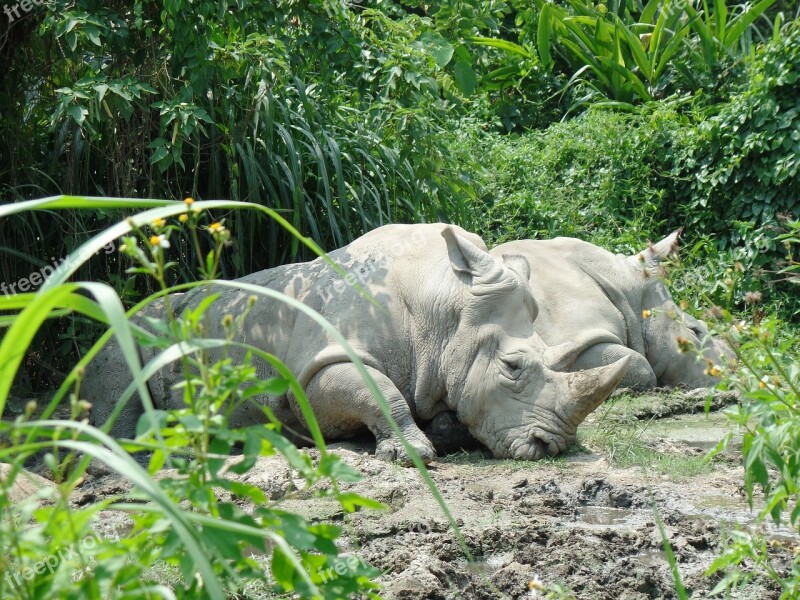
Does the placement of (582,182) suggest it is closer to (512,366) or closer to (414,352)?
(414,352)

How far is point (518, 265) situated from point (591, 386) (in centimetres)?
96

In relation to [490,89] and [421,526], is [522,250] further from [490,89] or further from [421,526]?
[490,89]

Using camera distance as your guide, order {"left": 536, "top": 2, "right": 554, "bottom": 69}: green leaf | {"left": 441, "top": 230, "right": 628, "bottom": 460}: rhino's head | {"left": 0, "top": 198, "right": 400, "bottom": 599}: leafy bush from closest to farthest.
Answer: {"left": 0, "top": 198, "right": 400, "bottom": 599}: leafy bush, {"left": 441, "top": 230, "right": 628, "bottom": 460}: rhino's head, {"left": 536, "top": 2, "right": 554, "bottom": 69}: green leaf

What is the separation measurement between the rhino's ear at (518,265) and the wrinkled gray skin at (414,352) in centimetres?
1

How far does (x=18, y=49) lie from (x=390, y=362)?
10.2 feet

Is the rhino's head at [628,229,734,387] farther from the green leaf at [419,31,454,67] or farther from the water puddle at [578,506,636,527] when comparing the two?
the water puddle at [578,506,636,527]

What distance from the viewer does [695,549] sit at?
4.04 m

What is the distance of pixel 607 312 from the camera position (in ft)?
23.2

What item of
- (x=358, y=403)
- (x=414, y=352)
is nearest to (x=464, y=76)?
(x=414, y=352)

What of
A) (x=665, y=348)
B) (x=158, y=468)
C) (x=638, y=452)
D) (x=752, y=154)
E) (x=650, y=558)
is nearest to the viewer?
(x=158, y=468)

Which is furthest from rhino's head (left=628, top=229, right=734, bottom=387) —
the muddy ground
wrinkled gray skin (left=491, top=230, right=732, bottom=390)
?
the muddy ground

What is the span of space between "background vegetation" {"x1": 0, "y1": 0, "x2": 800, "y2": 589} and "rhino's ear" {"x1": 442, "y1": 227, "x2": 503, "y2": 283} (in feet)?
3.13

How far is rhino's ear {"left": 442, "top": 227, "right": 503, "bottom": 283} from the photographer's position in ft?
19.5

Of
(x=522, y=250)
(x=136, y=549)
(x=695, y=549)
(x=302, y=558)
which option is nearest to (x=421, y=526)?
(x=695, y=549)
